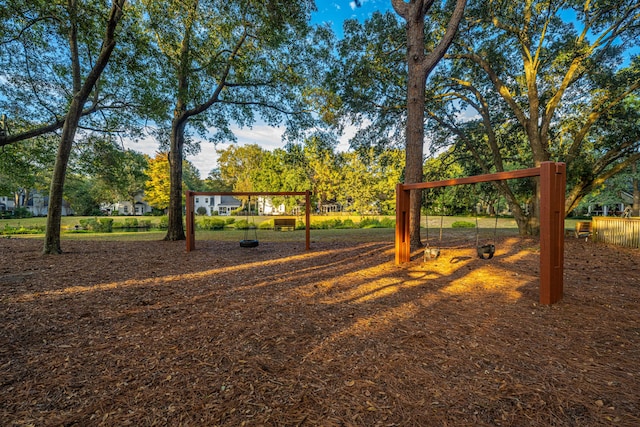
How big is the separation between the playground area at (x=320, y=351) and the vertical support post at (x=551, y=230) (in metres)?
0.26

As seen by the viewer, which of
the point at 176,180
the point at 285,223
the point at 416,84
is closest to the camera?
the point at 416,84

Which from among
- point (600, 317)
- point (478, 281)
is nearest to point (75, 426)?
point (600, 317)

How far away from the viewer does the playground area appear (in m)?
1.89

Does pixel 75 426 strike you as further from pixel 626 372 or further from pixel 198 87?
pixel 198 87

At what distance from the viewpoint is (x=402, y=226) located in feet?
22.6

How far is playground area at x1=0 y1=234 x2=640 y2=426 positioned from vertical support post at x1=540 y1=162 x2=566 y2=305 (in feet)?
0.86

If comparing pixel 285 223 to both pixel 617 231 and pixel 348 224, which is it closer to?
pixel 348 224

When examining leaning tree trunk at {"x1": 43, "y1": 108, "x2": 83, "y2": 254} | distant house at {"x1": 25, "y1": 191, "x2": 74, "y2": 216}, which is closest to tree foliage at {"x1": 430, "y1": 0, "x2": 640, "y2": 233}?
leaning tree trunk at {"x1": 43, "y1": 108, "x2": 83, "y2": 254}

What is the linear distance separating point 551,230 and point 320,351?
3.62 meters

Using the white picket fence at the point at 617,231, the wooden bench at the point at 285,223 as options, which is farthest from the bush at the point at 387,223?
the white picket fence at the point at 617,231

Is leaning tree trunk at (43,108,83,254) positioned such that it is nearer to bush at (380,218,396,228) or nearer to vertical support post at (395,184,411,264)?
vertical support post at (395,184,411,264)

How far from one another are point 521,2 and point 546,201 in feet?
32.5

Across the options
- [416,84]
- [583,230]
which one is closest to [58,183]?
[416,84]

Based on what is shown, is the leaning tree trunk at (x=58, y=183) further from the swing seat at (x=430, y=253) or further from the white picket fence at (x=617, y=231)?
the white picket fence at (x=617, y=231)
